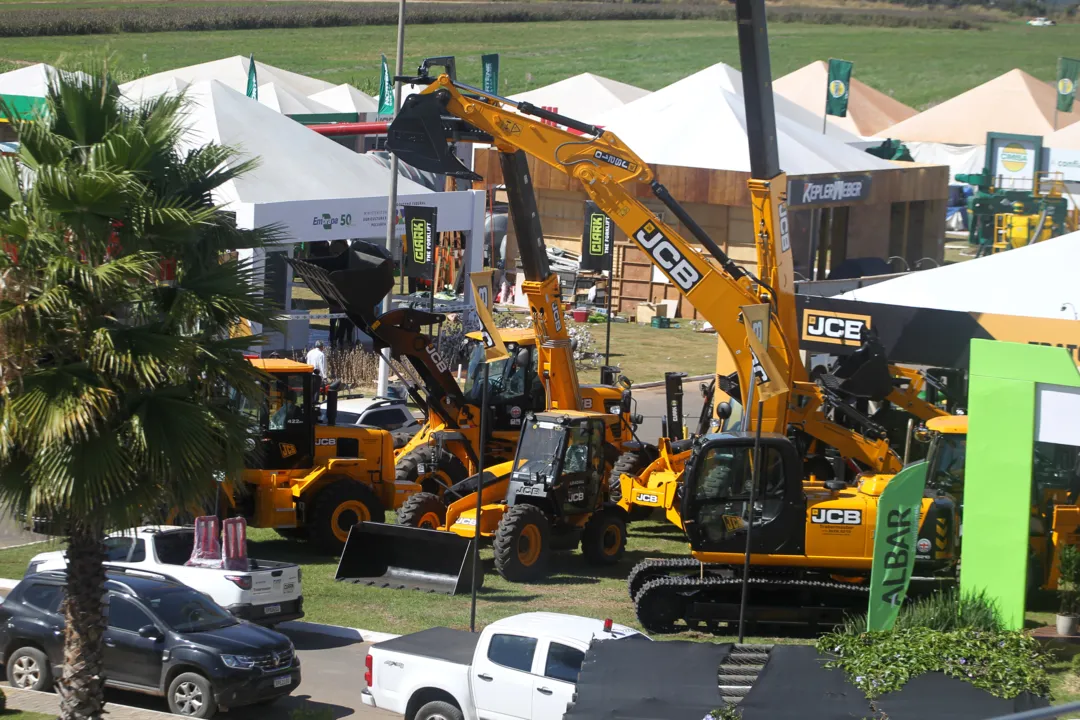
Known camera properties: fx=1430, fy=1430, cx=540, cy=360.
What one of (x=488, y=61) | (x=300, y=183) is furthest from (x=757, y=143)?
(x=488, y=61)

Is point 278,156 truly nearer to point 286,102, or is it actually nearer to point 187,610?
point 187,610

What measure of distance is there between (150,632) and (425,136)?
376 inches

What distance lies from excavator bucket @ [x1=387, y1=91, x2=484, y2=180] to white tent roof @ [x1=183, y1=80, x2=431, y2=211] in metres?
8.83

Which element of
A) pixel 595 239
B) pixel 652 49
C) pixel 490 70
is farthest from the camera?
pixel 652 49

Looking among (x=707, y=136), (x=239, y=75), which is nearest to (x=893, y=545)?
(x=707, y=136)

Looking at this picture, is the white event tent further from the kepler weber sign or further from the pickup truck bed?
the pickup truck bed

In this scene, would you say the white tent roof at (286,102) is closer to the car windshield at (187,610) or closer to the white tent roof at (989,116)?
the white tent roof at (989,116)

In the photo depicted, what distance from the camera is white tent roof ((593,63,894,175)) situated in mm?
43031

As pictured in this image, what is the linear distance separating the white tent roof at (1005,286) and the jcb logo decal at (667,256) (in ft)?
15.0

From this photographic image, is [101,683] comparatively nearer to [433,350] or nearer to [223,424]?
[223,424]

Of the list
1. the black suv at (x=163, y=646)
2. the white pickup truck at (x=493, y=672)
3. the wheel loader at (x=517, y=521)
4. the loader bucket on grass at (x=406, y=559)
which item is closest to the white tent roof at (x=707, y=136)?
the wheel loader at (x=517, y=521)

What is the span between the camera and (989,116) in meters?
70.9

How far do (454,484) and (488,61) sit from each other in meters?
Answer: 35.9

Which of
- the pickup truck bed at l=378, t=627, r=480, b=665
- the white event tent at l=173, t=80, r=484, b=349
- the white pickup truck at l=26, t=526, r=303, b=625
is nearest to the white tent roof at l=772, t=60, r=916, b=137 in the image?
the white event tent at l=173, t=80, r=484, b=349
